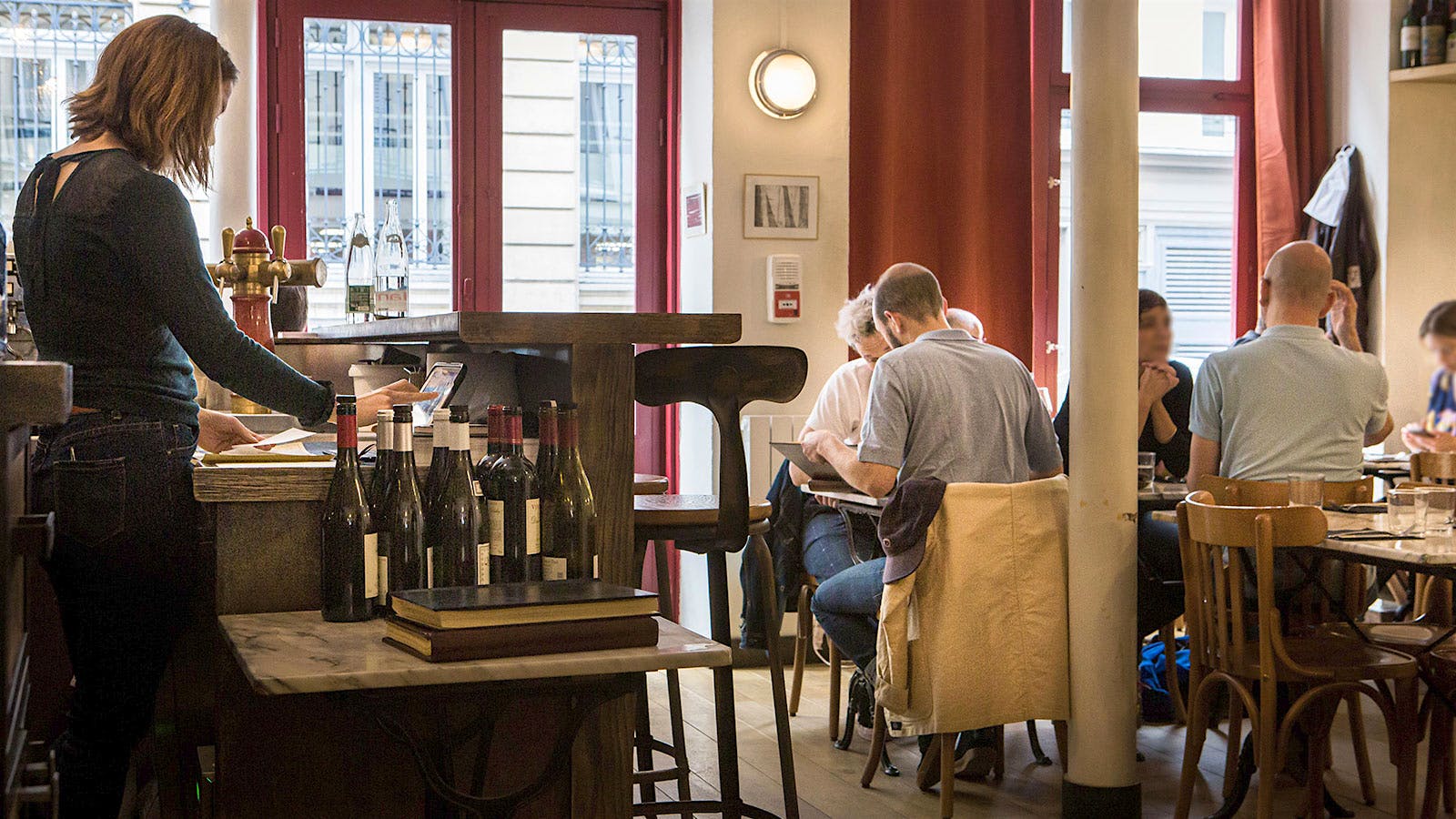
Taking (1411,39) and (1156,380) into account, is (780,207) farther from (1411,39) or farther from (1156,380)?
(1411,39)

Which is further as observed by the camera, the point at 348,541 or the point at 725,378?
the point at 725,378

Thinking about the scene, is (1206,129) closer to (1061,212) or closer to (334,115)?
(1061,212)

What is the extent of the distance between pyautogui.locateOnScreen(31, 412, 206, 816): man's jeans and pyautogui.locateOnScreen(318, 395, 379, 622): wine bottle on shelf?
36 cm

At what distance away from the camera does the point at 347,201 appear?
5.48 m

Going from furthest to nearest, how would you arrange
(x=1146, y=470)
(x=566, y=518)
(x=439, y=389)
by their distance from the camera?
(x=1146, y=470) < (x=439, y=389) < (x=566, y=518)

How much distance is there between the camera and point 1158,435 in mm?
4508

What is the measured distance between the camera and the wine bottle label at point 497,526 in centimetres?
183

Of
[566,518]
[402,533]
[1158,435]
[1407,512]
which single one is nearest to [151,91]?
[402,533]

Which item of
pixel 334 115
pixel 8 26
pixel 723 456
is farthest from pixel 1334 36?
pixel 8 26

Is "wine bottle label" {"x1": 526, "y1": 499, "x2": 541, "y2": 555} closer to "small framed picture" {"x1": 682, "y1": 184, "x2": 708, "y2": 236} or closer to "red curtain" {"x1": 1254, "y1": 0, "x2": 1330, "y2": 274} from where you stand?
"small framed picture" {"x1": 682, "y1": 184, "x2": 708, "y2": 236}

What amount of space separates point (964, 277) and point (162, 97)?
4.09m

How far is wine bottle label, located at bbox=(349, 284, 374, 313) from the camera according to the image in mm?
3570

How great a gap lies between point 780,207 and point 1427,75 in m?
2.81

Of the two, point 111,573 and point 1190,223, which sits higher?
point 1190,223
